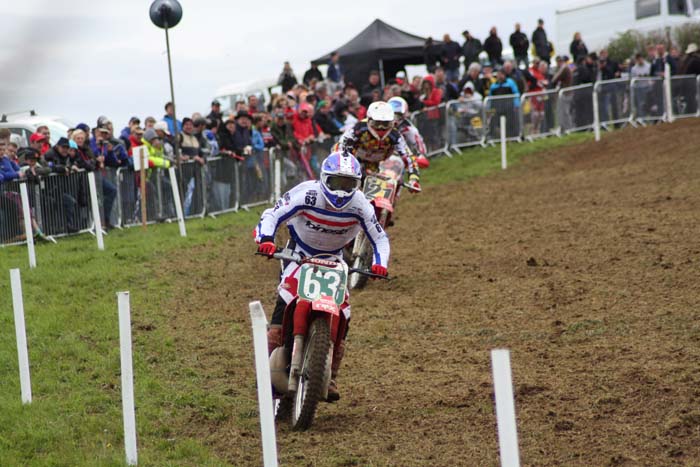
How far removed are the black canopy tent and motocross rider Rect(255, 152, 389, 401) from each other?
2055 cm

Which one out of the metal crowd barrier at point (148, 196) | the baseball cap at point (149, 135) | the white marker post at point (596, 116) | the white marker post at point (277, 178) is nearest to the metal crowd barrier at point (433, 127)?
the white marker post at point (596, 116)

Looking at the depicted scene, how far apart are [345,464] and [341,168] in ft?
7.64

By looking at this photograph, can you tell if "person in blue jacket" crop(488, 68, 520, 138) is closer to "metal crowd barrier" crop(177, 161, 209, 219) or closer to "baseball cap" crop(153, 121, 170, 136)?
"metal crowd barrier" crop(177, 161, 209, 219)

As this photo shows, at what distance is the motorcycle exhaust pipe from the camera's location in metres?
7.48

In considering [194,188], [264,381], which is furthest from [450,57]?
[264,381]

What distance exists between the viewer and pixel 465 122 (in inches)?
1067

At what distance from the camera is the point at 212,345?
10.8 m

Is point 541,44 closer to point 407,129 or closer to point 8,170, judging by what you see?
point 407,129

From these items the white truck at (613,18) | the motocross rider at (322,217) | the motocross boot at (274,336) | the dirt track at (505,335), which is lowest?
the dirt track at (505,335)

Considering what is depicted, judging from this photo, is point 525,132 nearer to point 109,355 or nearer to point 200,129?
point 200,129

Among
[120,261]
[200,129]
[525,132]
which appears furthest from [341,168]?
[525,132]

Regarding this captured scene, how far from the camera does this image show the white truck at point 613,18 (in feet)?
103

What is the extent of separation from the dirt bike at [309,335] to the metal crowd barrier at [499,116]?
19.2 m

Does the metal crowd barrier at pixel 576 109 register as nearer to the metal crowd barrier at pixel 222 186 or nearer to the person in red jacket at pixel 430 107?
the person in red jacket at pixel 430 107
